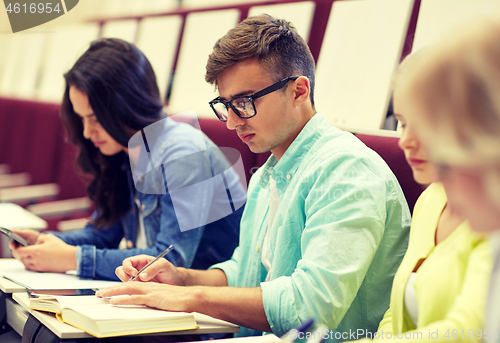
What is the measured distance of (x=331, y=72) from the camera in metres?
1.92

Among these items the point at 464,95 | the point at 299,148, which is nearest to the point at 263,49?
the point at 299,148

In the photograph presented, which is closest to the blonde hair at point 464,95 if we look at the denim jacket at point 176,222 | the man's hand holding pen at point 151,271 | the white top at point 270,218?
the white top at point 270,218

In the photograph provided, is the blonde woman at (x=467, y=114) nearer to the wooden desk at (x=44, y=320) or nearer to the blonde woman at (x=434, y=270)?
the blonde woman at (x=434, y=270)

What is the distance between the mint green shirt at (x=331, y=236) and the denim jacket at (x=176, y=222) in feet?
1.05

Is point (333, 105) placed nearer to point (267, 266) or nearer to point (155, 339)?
point (267, 266)

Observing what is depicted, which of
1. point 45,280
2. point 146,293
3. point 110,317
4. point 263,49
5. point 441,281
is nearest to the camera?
point 441,281

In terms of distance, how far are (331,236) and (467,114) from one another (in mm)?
528

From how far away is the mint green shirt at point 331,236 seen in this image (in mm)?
1002

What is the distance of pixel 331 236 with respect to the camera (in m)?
1.01

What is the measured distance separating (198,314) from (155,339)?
12cm

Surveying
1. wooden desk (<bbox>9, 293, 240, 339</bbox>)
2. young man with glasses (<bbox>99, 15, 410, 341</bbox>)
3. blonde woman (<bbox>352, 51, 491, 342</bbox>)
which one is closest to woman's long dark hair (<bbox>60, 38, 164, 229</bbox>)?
young man with glasses (<bbox>99, 15, 410, 341</bbox>)

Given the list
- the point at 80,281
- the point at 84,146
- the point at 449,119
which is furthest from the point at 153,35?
the point at 449,119

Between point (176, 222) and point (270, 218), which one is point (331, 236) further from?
point (176, 222)

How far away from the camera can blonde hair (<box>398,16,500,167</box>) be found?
513mm
